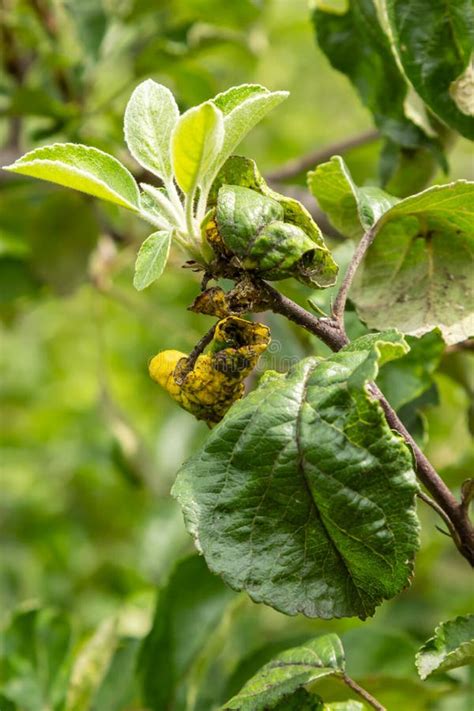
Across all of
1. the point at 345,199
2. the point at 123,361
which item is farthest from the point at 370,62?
the point at 123,361

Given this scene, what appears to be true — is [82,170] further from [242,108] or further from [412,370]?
[412,370]

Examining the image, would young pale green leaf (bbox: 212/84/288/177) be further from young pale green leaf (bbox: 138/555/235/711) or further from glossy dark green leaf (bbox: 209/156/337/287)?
young pale green leaf (bbox: 138/555/235/711)

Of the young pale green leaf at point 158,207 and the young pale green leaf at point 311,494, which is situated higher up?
the young pale green leaf at point 158,207

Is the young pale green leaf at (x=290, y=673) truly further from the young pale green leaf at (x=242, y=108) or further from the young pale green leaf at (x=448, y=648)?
the young pale green leaf at (x=242, y=108)

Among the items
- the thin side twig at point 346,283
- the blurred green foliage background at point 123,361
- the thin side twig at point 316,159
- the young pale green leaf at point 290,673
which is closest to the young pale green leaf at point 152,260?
the thin side twig at point 346,283

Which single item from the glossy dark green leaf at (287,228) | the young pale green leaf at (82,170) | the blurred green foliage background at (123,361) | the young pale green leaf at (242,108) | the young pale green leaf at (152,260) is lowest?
the blurred green foliage background at (123,361)
